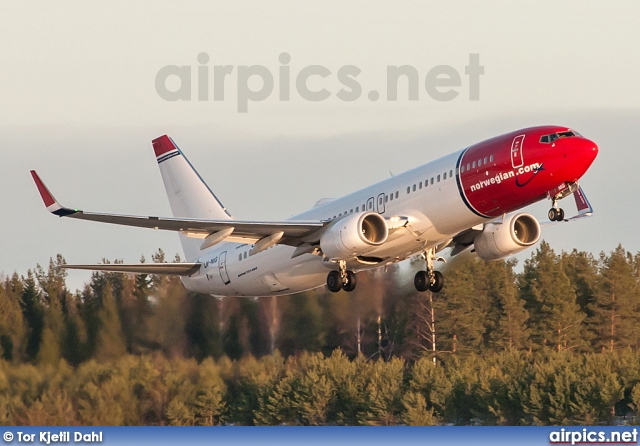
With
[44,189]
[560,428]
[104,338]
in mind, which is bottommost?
[560,428]

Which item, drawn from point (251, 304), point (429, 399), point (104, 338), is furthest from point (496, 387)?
point (104, 338)

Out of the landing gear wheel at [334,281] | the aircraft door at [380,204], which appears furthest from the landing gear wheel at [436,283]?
the aircraft door at [380,204]

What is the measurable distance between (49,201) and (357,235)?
361 inches

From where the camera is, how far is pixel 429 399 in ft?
230

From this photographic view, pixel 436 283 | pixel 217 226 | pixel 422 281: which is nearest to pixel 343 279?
pixel 422 281

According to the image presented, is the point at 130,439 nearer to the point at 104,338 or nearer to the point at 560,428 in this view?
the point at 104,338

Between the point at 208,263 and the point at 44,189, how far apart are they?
11.6 m

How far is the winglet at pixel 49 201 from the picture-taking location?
4206cm

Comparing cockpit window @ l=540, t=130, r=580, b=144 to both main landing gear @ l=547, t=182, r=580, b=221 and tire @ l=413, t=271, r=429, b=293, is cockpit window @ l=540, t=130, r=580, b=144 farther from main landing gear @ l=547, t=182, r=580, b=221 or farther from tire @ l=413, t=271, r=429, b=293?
tire @ l=413, t=271, r=429, b=293

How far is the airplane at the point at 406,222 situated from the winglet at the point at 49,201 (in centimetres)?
4

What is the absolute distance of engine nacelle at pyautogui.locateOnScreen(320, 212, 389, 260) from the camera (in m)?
43.8

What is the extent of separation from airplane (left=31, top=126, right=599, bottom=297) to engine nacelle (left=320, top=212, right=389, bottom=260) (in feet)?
0.10

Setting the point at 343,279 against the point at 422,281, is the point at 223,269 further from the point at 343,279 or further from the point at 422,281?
the point at 422,281

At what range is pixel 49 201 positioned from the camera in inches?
1677
